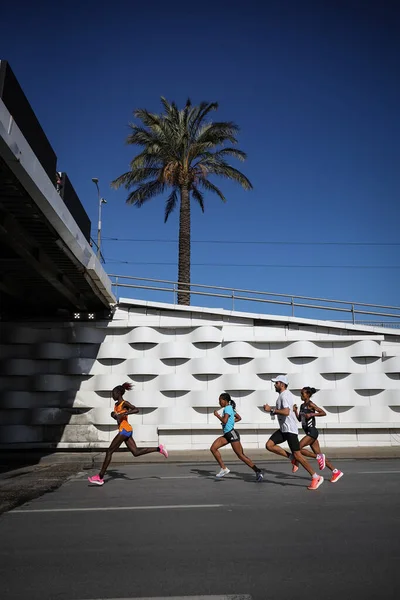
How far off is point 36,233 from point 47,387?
7.81 meters

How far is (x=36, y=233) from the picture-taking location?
1081cm

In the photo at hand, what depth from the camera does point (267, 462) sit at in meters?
13.9

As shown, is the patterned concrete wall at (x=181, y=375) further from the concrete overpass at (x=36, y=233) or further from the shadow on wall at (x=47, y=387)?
the concrete overpass at (x=36, y=233)

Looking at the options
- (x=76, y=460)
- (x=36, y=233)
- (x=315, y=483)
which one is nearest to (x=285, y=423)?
(x=315, y=483)

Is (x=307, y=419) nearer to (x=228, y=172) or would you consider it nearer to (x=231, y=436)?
(x=231, y=436)

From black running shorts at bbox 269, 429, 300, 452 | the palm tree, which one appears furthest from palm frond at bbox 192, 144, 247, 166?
black running shorts at bbox 269, 429, 300, 452

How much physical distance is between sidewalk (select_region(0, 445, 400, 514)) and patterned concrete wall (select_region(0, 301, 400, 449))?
0.61 m

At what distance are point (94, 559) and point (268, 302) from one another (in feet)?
46.7

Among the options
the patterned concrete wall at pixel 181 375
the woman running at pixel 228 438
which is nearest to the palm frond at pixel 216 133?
the patterned concrete wall at pixel 181 375

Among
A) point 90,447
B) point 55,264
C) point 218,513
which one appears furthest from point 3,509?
point 90,447

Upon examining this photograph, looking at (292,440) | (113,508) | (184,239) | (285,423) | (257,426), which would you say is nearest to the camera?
(113,508)

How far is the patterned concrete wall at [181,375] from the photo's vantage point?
1683 cm

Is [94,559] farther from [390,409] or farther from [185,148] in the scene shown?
[185,148]

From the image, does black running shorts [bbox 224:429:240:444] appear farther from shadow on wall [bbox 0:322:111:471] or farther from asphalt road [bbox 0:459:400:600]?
shadow on wall [bbox 0:322:111:471]
